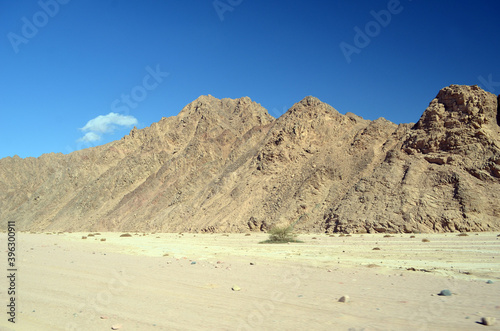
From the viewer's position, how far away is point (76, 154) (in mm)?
89562

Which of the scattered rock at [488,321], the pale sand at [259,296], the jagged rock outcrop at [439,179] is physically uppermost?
the jagged rock outcrop at [439,179]

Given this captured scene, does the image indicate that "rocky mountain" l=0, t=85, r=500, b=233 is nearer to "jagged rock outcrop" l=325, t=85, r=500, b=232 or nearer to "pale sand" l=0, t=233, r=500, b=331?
"jagged rock outcrop" l=325, t=85, r=500, b=232

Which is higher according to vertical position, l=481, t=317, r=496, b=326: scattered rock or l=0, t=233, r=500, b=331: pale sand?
l=481, t=317, r=496, b=326: scattered rock

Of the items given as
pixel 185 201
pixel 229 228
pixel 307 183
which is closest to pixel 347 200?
pixel 307 183

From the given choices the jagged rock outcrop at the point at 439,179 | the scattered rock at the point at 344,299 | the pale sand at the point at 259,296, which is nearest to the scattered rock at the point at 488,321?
the pale sand at the point at 259,296

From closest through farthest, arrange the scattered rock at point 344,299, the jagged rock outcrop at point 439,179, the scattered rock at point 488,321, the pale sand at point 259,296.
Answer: the scattered rock at point 488,321, the pale sand at point 259,296, the scattered rock at point 344,299, the jagged rock outcrop at point 439,179

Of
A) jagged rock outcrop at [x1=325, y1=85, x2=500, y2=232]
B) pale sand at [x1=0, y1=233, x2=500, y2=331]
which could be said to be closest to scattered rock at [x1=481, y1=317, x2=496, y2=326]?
pale sand at [x1=0, y1=233, x2=500, y2=331]

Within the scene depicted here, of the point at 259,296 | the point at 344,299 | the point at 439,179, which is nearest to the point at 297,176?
the point at 439,179

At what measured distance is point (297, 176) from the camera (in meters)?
41.5

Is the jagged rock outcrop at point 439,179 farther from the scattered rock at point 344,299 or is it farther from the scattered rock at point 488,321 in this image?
the scattered rock at point 488,321

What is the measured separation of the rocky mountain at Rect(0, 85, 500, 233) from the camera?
1179 inches

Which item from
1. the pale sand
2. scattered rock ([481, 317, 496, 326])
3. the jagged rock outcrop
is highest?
the jagged rock outcrop

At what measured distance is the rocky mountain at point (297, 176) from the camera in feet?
98.3

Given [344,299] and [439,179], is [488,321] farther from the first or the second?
[439,179]
